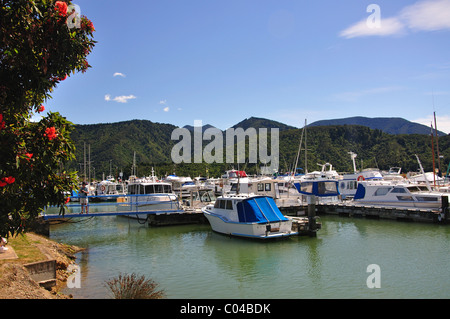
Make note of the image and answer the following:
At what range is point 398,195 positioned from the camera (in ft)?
108

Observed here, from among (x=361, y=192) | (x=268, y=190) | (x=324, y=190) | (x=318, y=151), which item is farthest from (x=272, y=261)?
(x=318, y=151)

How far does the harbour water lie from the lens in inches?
537

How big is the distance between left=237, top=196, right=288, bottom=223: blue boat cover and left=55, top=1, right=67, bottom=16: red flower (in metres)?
17.3

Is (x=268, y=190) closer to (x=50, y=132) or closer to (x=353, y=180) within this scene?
(x=353, y=180)

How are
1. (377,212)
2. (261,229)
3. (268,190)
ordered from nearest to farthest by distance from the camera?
(261,229), (377,212), (268,190)

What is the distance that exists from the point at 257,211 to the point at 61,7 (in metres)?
→ 17.5

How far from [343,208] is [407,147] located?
7645 centimetres

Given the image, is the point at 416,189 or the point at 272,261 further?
the point at 416,189

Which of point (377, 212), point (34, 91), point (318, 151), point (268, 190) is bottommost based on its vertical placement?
point (377, 212)

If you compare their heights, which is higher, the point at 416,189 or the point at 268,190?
the point at 416,189

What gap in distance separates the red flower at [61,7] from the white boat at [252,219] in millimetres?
17034

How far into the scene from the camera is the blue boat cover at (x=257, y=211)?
2206cm

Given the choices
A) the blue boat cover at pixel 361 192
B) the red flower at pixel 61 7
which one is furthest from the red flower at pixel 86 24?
the blue boat cover at pixel 361 192

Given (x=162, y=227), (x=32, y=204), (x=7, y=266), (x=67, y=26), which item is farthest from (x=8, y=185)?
(x=162, y=227)
